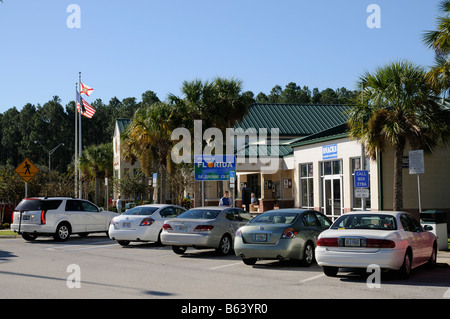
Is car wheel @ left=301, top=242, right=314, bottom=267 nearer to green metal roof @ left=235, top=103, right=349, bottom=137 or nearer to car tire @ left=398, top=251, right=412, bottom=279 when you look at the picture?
car tire @ left=398, top=251, right=412, bottom=279

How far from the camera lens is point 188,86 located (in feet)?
98.5

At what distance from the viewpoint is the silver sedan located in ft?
52.0

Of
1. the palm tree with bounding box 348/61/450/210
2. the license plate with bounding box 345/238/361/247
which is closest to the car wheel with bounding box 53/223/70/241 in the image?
the palm tree with bounding box 348/61/450/210

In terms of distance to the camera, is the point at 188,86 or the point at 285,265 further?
the point at 188,86

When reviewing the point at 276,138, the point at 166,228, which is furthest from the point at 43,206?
the point at 276,138

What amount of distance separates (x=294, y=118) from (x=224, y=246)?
3227cm

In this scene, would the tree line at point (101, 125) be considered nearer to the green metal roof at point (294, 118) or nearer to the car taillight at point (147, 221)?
the green metal roof at point (294, 118)

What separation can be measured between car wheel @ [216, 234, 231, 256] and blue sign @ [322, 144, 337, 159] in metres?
12.5

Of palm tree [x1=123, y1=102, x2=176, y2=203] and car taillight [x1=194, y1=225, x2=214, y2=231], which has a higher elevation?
palm tree [x1=123, y1=102, x2=176, y2=203]

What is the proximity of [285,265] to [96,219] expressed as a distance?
1119 centimetres

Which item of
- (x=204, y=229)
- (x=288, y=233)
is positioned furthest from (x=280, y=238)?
(x=204, y=229)

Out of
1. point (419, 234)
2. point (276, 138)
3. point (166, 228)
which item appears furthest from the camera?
point (276, 138)

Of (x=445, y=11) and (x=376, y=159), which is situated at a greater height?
(x=445, y=11)
